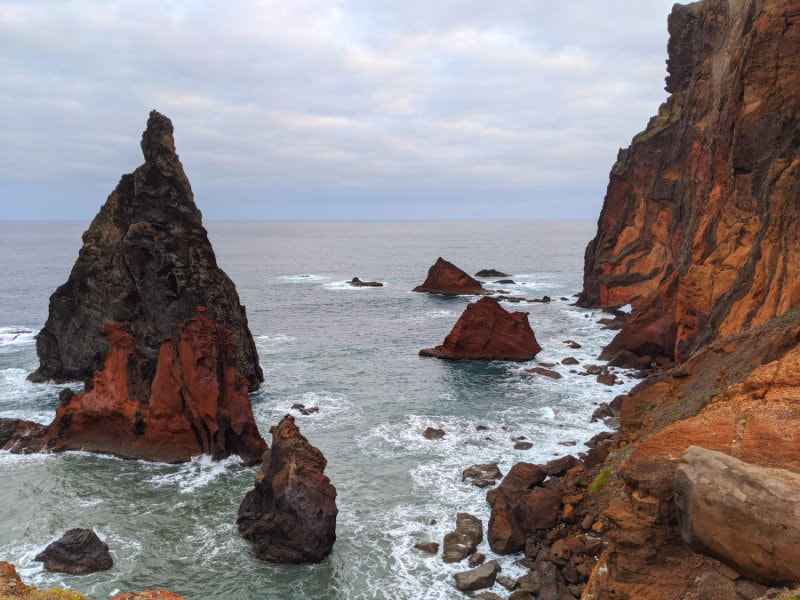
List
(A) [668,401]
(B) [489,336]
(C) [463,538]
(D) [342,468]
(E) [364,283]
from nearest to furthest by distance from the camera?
(A) [668,401]
(C) [463,538]
(D) [342,468]
(B) [489,336]
(E) [364,283]

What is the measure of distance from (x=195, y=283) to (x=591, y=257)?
6106cm

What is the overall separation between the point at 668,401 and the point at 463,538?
10.2m

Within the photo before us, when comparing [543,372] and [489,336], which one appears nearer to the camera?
[543,372]

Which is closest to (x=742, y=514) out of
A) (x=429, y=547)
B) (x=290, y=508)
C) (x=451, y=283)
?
(x=429, y=547)

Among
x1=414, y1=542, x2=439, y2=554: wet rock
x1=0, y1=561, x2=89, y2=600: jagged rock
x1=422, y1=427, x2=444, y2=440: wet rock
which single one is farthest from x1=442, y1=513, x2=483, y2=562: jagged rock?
x1=0, y1=561, x2=89, y2=600: jagged rock

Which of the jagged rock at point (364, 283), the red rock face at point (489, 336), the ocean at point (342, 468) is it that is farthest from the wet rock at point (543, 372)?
the jagged rock at point (364, 283)

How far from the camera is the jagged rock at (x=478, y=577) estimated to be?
21547mm

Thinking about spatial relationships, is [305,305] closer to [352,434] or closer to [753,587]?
[352,434]

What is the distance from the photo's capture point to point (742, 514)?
432 inches

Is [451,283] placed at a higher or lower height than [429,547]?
higher

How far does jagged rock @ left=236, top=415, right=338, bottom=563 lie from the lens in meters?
23.8

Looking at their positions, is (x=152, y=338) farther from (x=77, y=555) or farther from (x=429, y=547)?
(x=429, y=547)

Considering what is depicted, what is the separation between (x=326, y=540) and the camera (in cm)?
2395

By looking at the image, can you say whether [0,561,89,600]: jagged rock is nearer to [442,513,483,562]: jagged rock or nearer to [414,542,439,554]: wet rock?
[414,542,439,554]: wet rock
